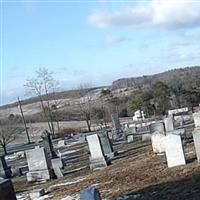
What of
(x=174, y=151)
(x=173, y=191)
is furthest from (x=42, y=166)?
(x=173, y=191)

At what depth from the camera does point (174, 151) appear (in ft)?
41.6

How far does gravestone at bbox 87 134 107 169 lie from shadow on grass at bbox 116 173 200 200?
23.5 ft

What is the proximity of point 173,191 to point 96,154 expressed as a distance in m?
8.62

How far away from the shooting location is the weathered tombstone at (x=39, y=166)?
18.1m

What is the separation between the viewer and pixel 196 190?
30.2 feet

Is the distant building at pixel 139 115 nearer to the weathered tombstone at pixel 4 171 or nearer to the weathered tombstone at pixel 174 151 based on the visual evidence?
the weathered tombstone at pixel 4 171

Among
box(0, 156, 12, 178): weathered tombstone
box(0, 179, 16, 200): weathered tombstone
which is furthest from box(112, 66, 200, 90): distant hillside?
box(0, 179, 16, 200): weathered tombstone

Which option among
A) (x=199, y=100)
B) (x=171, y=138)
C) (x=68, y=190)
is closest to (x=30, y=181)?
(x=68, y=190)

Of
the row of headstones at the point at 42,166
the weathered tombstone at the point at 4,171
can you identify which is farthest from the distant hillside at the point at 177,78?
the row of headstones at the point at 42,166

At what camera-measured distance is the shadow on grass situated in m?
9.07

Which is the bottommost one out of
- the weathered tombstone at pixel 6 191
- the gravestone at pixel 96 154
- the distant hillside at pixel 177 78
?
the gravestone at pixel 96 154

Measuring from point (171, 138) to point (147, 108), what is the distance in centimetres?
3821

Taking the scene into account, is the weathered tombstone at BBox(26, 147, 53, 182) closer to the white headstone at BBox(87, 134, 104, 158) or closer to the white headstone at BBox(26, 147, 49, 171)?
the white headstone at BBox(26, 147, 49, 171)

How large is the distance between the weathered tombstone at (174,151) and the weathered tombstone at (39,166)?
6.50 meters
